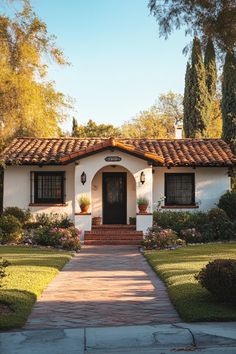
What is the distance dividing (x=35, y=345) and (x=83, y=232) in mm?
14117

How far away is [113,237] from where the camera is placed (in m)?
19.6

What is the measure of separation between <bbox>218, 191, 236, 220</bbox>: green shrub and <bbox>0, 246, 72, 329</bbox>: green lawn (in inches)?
320

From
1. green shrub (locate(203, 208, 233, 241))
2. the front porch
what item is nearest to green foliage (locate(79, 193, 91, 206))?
the front porch

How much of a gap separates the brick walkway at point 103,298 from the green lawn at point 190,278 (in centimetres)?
21

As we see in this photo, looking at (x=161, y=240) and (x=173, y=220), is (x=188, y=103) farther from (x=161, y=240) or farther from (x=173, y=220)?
(x=161, y=240)

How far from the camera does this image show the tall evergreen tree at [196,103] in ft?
106

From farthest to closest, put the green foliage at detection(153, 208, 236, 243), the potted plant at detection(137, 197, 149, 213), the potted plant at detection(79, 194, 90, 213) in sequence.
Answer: the potted plant at detection(79, 194, 90, 213), the potted plant at detection(137, 197, 149, 213), the green foliage at detection(153, 208, 236, 243)

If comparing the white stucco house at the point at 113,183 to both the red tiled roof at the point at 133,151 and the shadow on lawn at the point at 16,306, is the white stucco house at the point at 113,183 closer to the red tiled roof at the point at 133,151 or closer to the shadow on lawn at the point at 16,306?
the red tiled roof at the point at 133,151

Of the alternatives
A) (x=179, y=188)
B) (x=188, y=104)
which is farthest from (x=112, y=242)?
(x=188, y=104)

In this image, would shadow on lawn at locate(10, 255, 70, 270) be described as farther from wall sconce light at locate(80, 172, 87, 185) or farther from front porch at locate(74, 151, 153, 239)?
wall sconce light at locate(80, 172, 87, 185)

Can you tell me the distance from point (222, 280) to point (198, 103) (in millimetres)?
25914

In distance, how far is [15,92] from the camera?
2222 centimetres

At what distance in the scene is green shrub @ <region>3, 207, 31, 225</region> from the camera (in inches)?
811

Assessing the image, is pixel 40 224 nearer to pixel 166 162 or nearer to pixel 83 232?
pixel 83 232
